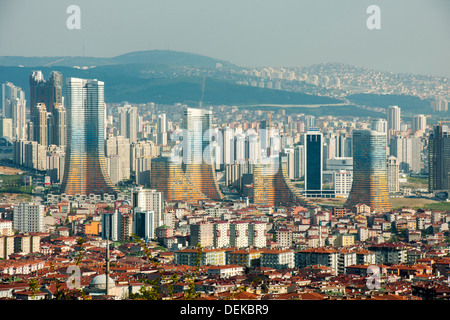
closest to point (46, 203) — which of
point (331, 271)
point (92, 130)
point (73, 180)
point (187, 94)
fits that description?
point (73, 180)

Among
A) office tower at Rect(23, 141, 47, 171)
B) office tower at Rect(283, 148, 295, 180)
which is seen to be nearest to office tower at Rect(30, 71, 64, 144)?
office tower at Rect(23, 141, 47, 171)

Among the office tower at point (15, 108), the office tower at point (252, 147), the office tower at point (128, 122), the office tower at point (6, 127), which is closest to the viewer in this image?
the office tower at point (252, 147)

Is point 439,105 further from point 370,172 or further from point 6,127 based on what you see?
point 6,127

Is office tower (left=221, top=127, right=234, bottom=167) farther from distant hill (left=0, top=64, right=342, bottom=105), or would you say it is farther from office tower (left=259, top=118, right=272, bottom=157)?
distant hill (left=0, top=64, right=342, bottom=105)

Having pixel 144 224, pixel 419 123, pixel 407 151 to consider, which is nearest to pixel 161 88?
pixel 407 151

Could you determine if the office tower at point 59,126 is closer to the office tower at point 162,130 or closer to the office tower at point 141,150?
the office tower at point 141,150

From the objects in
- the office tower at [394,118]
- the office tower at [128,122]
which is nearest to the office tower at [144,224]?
the office tower at [394,118]
